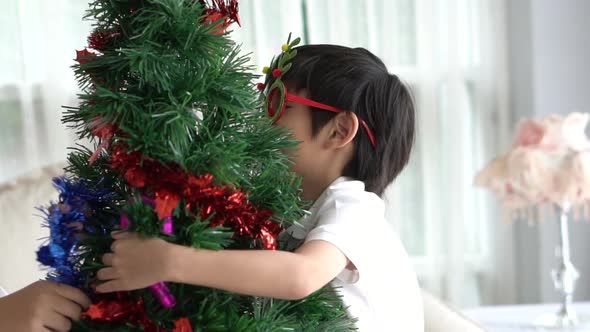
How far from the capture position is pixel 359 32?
280 cm

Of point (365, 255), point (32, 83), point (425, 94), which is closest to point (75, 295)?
point (365, 255)

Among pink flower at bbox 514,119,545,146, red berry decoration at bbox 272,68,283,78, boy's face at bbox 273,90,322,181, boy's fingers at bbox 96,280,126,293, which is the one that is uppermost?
red berry decoration at bbox 272,68,283,78

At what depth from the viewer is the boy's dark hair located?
109cm

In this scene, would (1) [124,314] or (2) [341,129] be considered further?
(2) [341,129]

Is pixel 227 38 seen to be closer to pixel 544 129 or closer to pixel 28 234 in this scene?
pixel 28 234

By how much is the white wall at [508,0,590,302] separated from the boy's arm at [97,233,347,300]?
2242 mm

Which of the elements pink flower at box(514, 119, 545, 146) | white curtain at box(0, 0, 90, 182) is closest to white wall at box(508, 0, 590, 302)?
pink flower at box(514, 119, 545, 146)

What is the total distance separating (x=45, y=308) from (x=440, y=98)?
7.57 ft

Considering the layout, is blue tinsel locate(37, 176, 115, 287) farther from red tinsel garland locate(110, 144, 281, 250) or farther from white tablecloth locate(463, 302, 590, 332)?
white tablecloth locate(463, 302, 590, 332)

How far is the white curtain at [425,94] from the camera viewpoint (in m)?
2.57

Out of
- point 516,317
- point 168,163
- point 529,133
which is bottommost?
point 516,317

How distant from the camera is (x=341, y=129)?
1.10 m

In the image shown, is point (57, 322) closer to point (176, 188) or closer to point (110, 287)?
point (110, 287)

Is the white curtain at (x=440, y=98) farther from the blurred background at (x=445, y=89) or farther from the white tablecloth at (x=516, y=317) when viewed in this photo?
the white tablecloth at (x=516, y=317)
